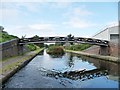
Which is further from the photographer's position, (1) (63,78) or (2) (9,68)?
(2) (9,68)

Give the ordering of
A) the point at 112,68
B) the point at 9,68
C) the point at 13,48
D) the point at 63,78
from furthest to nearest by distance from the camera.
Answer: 1. the point at 13,48
2. the point at 112,68
3. the point at 9,68
4. the point at 63,78

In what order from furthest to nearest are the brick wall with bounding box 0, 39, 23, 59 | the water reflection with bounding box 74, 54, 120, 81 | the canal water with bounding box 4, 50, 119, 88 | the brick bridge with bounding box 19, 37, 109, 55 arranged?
the brick bridge with bounding box 19, 37, 109, 55
the brick wall with bounding box 0, 39, 23, 59
the water reflection with bounding box 74, 54, 120, 81
the canal water with bounding box 4, 50, 119, 88

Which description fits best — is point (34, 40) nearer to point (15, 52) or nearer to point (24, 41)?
point (24, 41)

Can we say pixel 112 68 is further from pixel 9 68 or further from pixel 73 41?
pixel 73 41

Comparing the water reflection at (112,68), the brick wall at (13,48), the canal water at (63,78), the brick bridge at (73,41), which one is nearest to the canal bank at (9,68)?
the canal water at (63,78)

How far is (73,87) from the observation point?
48.5 ft

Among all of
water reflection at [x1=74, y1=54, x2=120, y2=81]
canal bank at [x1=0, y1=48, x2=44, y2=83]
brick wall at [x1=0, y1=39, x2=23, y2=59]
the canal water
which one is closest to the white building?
brick wall at [x1=0, y1=39, x2=23, y2=59]

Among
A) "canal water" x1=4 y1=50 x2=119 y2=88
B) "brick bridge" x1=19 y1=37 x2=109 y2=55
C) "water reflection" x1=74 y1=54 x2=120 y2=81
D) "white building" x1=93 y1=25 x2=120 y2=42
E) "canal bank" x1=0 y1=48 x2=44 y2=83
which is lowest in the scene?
"water reflection" x1=74 y1=54 x2=120 y2=81

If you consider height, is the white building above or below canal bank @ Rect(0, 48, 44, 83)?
above

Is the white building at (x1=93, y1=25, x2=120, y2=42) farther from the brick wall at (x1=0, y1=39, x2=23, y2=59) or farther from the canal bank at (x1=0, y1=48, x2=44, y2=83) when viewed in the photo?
the canal bank at (x1=0, y1=48, x2=44, y2=83)

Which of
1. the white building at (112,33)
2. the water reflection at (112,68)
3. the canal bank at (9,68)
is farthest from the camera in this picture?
the white building at (112,33)

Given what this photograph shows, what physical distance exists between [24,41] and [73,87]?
95.6 feet

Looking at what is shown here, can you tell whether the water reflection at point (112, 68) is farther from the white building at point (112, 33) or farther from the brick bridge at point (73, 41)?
the white building at point (112, 33)

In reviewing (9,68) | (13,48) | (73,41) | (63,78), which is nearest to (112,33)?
(73,41)
